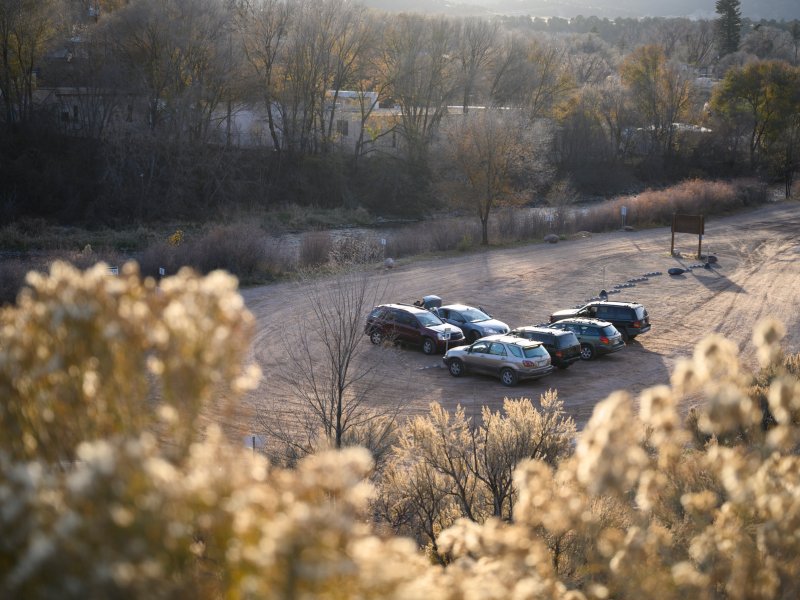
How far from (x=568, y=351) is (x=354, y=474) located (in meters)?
21.2

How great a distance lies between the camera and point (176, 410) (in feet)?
13.2

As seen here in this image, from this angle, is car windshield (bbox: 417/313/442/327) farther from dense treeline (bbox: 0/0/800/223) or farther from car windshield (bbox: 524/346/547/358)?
dense treeline (bbox: 0/0/800/223)

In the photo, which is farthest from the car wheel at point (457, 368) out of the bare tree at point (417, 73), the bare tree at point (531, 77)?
the bare tree at point (531, 77)

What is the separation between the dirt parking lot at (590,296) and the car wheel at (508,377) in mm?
197

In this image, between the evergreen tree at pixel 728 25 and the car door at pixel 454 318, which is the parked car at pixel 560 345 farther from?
the evergreen tree at pixel 728 25


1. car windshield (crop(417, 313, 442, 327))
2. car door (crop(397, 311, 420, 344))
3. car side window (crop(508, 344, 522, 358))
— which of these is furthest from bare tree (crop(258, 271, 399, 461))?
car side window (crop(508, 344, 522, 358))

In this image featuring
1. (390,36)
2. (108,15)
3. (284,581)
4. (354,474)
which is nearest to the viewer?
(284,581)

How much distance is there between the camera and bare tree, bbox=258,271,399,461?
53.5 ft

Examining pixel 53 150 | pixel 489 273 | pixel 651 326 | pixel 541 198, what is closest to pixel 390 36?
pixel 541 198

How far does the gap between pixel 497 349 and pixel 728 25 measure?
137 m

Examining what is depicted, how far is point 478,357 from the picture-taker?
76.1ft

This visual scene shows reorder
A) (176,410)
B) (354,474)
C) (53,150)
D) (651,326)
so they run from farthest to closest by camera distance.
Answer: (53,150) → (651,326) → (176,410) → (354,474)

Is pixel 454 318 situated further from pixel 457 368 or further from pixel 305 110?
pixel 305 110

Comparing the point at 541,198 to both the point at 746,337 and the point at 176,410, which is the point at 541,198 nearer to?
the point at 746,337
